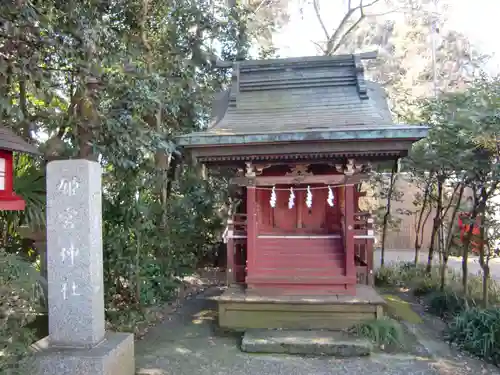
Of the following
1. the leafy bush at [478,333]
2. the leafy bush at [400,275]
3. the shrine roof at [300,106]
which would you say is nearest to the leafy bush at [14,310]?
the shrine roof at [300,106]

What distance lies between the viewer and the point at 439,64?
A: 21.3 meters

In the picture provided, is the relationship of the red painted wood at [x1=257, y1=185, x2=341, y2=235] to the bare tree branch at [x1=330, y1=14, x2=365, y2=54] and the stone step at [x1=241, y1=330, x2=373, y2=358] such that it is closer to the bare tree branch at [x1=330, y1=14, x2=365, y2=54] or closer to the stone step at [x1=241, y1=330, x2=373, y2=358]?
the stone step at [x1=241, y1=330, x2=373, y2=358]

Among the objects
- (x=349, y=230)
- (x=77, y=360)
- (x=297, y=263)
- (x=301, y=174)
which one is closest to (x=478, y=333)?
(x=349, y=230)

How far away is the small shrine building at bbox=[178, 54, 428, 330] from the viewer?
224 inches

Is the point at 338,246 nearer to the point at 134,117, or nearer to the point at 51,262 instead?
the point at 134,117

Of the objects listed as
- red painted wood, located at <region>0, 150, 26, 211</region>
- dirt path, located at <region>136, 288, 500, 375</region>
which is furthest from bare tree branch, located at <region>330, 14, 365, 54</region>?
red painted wood, located at <region>0, 150, 26, 211</region>

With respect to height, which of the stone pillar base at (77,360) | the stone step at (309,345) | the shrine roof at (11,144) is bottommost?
the stone step at (309,345)

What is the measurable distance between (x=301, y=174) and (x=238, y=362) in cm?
305

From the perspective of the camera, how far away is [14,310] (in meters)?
3.18

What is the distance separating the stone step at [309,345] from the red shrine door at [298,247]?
0.95 metres

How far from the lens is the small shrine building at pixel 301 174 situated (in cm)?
568

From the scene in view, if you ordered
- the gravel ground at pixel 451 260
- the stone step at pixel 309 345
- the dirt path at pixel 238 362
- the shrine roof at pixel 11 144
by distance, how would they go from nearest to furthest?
the shrine roof at pixel 11 144 → the dirt path at pixel 238 362 → the stone step at pixel 309 345 → the gravel ground at pixel 451 260

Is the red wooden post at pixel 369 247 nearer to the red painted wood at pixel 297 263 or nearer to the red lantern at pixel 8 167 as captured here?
the red painted wood at pixel 297 263

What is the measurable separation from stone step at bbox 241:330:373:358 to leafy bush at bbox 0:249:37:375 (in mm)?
2777
